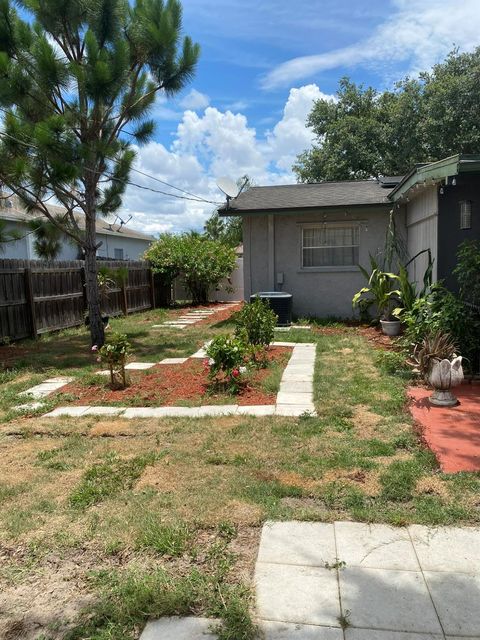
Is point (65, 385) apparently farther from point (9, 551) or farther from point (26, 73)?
point (26, 73)

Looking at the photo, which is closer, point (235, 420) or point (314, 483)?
point (314, 483)

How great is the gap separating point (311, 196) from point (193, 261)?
5.55 metres

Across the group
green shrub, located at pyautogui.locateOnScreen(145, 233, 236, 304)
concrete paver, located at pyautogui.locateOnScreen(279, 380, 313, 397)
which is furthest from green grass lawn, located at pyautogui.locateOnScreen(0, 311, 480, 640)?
green shrub, located at pyautogui.locateOnScreen(145, 233, 236, 304)

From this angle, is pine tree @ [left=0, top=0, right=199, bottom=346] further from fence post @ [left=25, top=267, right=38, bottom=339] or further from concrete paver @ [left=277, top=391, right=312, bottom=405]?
concrete paver @ [left=277, top=391, right=312, bottom=405]

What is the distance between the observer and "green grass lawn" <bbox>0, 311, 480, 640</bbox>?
7.05ft

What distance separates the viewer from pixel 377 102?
2450cm

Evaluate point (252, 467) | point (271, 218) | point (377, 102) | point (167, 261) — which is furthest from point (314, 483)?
point (377, 102)

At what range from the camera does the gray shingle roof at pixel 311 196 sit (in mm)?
10343

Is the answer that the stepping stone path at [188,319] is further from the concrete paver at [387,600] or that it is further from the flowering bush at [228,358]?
the concrete paver at [387,600]

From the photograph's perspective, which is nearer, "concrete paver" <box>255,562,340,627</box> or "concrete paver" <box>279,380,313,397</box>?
"concrete paver" <box>255,562,340,627</box>

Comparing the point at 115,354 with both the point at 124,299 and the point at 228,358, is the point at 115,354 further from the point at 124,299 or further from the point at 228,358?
the point at 124,299

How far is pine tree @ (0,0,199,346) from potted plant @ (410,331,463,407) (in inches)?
209

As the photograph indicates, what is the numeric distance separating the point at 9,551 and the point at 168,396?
9.63 ft

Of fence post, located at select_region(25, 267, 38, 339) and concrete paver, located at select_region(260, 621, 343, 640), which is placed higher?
fence post, located at select_region(25, 267, 38, 339)
